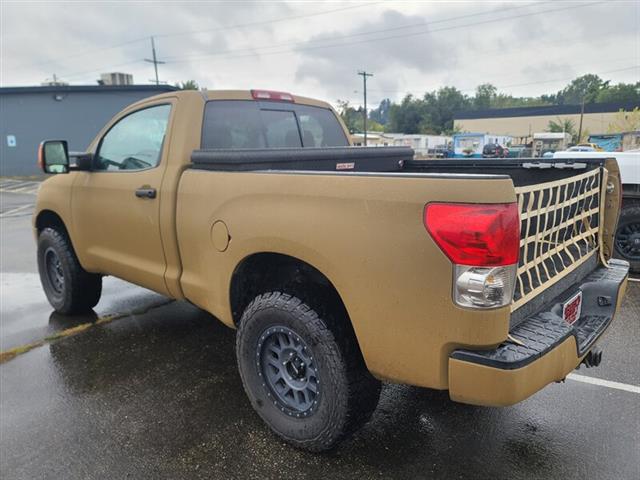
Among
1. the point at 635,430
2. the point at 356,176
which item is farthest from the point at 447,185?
the point at 635,430

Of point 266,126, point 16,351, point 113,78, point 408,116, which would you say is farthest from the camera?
point 408,116

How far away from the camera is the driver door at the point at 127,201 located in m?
3.40

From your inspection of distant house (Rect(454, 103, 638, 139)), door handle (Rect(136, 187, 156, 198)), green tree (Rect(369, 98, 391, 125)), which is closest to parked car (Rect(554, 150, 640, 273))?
door handle (Rect(136, 187, 156, 198))

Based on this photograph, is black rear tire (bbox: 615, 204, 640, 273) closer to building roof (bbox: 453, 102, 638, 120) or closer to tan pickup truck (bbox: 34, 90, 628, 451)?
tan pickup truck (bbox: 34, 90, 628, 451)

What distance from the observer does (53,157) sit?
3.98m

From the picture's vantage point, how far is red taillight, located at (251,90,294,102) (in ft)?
12.5

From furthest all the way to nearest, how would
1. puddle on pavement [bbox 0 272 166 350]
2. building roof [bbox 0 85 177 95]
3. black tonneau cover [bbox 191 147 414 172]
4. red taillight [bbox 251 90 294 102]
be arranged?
building roof [bbox 0 85 177 95] < puddle on pavement [bbox 0 272 166 350] < red taillight [bbox 251 90 294 102] < black tonneau cover [bbox 191 147 414 172]

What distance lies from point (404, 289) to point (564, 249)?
1.28 metres

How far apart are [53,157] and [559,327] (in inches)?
155

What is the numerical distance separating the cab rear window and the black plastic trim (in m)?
2.31

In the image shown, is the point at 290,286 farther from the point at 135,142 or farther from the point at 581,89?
the point at 581,89

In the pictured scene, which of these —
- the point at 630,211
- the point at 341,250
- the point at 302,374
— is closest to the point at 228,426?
the point at 302,374

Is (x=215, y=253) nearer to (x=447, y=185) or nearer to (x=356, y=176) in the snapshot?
(x=356, y=176)

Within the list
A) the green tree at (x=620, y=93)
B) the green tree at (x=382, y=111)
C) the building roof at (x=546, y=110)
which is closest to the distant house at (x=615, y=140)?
the building roof at (x=546, y=110)
